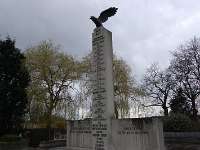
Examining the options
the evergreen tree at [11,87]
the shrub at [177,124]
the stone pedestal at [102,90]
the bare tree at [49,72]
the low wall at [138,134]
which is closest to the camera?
the stone pedestal at [102,90]

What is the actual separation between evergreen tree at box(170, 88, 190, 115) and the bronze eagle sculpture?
30.1m

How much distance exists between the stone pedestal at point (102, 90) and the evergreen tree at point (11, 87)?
52.1 feet

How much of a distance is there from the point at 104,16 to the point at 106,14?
140mm

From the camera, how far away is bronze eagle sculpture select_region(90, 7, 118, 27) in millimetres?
10896

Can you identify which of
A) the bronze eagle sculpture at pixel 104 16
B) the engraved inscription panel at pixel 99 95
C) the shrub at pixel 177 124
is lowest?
the shrub at pixel 177 124

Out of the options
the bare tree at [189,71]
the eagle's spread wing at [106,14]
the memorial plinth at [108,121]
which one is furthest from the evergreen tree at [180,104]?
the eagle's spread wing at [106,14]

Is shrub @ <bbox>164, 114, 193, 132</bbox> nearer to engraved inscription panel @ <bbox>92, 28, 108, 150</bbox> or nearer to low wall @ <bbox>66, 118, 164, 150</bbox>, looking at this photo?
low wall @ <bbox>66, 118, 164, 150</bbox>

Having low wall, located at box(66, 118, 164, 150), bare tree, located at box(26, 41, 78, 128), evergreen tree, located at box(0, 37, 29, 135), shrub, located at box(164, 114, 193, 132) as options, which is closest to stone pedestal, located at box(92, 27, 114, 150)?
low wall, located at box(66, 118, 164, 150)

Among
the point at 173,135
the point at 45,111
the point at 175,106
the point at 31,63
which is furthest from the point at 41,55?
the point at 175,106

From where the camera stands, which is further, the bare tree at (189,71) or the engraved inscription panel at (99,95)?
the bare tree at (189,71)

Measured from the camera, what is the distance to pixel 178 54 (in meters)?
38.3

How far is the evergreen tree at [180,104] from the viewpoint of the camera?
3925 centimetres

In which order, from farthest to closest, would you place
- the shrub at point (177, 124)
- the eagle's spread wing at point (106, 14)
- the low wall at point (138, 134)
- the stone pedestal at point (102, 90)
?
the shrub at point (177, 124) < the low wall at point (138, 134) < the eagle's spread wing at point (106, 14) < the stone pedestal at point (102, 90)

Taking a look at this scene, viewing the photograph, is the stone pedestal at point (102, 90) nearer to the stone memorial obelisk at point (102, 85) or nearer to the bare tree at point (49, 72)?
the stone memorial obelisk at point (102, 85)
